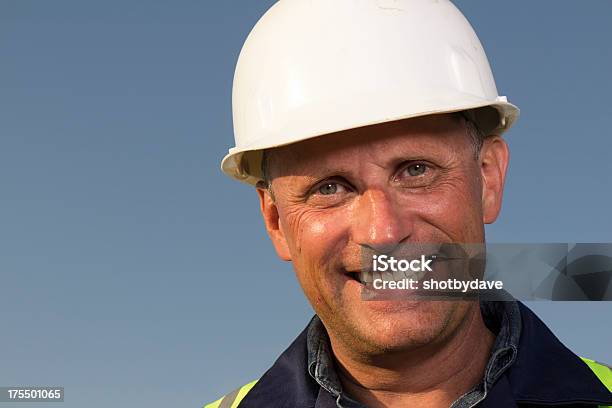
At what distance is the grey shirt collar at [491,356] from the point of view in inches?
157

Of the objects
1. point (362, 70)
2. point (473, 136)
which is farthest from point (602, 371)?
point (362, 70)

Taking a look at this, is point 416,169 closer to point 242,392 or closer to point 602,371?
point 602,371

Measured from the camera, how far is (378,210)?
3738 mm

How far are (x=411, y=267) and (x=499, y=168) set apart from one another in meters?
0.82

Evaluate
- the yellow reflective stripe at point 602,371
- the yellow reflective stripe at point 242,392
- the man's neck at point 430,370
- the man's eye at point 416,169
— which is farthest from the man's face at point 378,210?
the yellow reflective stripe at point 242,392

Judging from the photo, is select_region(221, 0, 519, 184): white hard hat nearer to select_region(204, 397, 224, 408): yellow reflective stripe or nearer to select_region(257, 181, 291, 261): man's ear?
select_region(257, 181, 291, 261): man's ear

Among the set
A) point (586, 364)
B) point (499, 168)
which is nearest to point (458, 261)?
point (499, 168)

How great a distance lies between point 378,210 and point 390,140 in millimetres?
348

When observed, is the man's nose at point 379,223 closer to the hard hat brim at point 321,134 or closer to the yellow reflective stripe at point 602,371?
the hard hat brim at point 321,134

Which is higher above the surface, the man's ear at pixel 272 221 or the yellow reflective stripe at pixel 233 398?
the man's ear at pixel 272 221

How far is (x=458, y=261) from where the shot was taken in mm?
4000

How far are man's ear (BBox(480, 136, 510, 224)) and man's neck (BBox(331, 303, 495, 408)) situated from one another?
18.2 inches

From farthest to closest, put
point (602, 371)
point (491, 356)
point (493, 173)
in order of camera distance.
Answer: point (602, 371)
point (493, 173)
point (491, 356)

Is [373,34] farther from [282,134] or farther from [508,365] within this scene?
[508,365]
